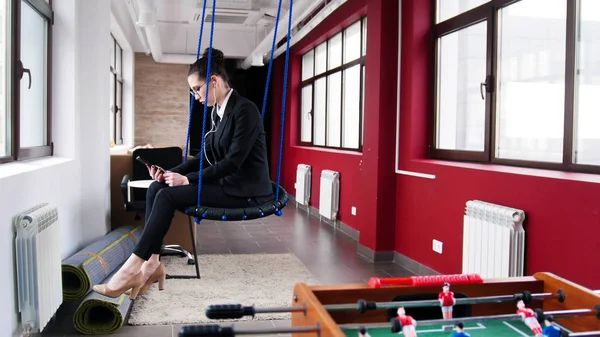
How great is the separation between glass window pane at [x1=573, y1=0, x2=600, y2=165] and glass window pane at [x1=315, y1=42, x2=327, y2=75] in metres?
5.64

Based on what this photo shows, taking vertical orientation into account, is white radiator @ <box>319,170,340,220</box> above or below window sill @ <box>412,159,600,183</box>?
below

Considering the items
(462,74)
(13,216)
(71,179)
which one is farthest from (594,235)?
(71,179)

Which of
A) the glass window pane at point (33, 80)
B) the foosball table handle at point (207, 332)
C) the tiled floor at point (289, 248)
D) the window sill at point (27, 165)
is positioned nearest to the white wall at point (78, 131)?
the window sill at point (27, 165)

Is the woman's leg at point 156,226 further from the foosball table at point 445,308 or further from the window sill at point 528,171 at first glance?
the window sill at point 528,171

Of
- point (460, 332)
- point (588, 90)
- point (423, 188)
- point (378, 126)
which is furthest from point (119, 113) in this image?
point (460, 332)

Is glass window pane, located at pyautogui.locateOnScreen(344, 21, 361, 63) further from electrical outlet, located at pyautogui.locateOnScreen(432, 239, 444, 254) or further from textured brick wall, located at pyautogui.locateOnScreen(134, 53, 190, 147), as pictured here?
textured brick wall, located at pyautogui.locateOnScreen(134, 53, 190, 147)

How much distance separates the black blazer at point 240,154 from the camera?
317cm

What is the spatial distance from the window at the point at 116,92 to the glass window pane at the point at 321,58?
10.4 ft

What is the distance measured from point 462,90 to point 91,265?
314 centimetres

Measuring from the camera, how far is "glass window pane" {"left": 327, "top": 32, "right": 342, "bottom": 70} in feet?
26.3

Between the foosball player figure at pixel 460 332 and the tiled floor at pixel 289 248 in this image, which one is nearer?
the foosball player figure at pixel 460 332

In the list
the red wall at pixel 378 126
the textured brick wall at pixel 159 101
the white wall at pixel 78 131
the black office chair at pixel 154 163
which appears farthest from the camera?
the textured brick wall at pixel 159 101

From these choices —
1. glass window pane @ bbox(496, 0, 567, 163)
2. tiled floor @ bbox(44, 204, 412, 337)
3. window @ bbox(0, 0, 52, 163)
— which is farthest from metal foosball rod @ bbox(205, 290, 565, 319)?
window @ bbox(0, 0, 52, 163)

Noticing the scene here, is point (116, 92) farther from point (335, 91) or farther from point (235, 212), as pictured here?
point (235, 212)
